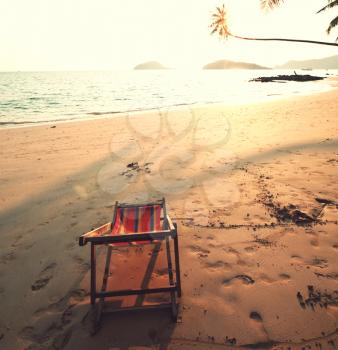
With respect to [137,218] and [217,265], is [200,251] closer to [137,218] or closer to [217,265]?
[217,265]

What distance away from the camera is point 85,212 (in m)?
5.50

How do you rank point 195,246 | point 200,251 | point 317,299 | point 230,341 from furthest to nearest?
point 195,246, point 200,251, point 317,299, point 230,341

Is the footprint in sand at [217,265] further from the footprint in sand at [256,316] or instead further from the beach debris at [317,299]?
the beach debris at [317,299]

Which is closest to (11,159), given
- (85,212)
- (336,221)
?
(85,212)

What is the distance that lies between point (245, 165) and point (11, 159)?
7098mm

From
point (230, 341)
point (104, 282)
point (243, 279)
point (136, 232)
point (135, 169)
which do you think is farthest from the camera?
point (135, 169)

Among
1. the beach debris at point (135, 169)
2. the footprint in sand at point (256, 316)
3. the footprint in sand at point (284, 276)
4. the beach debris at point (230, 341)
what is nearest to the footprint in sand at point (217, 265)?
the footprint in sand at point (284, 276)

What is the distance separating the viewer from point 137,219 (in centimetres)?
423

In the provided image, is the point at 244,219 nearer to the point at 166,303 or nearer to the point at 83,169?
the point at 166,303

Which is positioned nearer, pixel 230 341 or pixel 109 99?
pixel 230 341

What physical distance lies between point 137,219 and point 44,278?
4.59 feet

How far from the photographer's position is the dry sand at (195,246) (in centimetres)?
296

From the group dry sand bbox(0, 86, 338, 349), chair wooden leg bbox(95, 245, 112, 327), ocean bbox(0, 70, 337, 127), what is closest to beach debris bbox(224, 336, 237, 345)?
dry sand bbox(0, 86, 338, 349)

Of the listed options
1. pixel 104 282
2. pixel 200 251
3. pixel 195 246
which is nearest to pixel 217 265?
pixel 200 251
